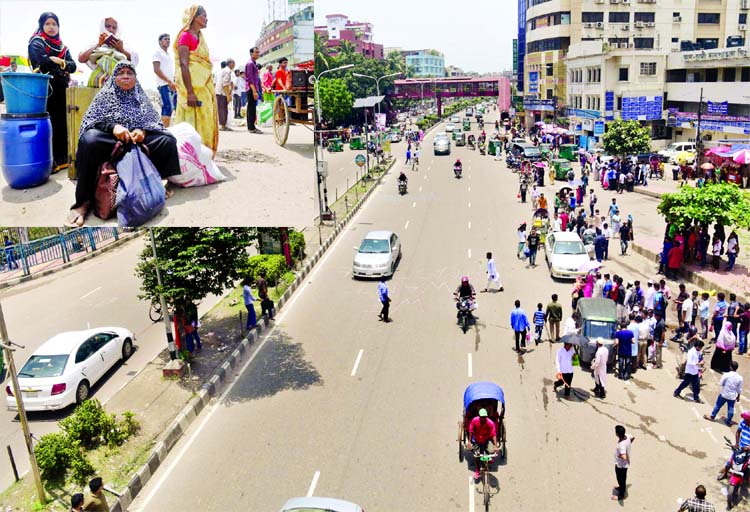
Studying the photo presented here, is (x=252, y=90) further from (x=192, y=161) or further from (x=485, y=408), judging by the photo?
(x=485, y=408)

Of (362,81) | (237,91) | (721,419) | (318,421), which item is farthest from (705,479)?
(362,81)

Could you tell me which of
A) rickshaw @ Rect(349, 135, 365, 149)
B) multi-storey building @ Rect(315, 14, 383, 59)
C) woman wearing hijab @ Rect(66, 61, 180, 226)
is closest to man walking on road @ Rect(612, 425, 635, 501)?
woman wearing hijab @ Rect(66, 61, 180, 226)

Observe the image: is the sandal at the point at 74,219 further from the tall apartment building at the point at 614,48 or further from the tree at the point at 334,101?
the tree at the point at 334,101

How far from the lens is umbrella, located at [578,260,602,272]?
62.5ft

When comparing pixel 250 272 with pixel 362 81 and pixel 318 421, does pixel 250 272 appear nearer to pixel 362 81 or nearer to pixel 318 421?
pixel 318 421

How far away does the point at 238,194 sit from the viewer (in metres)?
10.4

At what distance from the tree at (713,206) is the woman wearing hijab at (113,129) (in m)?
15.3

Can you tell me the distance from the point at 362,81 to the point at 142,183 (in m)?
80.8

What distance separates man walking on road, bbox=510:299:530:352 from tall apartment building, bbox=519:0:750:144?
39978 millimetres

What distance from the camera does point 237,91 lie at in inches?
411

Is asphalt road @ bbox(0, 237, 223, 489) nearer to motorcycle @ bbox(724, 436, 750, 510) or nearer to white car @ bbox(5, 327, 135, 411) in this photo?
white car @ bbox(5, 327, 135, 411)

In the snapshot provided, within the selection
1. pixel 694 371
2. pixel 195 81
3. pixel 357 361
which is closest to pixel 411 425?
pixel 357 361

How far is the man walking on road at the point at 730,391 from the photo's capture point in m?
11.4

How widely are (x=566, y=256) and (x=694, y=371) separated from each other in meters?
8.66
